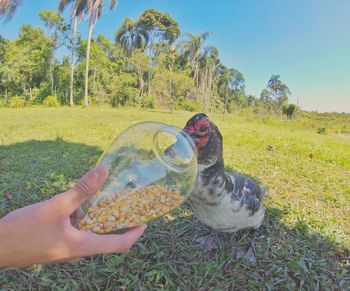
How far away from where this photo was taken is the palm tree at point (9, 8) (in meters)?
13.2

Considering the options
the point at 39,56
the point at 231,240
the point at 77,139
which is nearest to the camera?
the point at 231,240

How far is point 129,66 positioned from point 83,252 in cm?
2810

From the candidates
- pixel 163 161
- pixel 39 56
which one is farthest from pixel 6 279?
pixel 39 56

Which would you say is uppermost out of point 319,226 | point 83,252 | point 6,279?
point 83,252

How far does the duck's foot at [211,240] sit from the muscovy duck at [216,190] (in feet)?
0.90

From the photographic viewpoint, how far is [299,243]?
7.37ft

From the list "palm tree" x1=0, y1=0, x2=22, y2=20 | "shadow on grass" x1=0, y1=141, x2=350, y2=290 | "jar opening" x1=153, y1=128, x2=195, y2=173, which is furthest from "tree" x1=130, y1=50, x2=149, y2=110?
"jar opening" x1=153, y1=128, x2=195, y2=173

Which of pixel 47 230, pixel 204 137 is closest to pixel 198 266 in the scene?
pixel 204 137

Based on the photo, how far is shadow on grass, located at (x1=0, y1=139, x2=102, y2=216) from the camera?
9.69ft

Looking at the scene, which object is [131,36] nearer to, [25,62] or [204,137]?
[25,62]

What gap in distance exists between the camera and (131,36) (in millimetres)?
31641

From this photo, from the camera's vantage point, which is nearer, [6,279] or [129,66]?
[6,279]

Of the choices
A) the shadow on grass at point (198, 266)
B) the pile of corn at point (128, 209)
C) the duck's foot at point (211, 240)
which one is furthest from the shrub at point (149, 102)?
the pile of corn at point (128, 209)

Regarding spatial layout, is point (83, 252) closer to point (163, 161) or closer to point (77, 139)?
point (163, 161)
